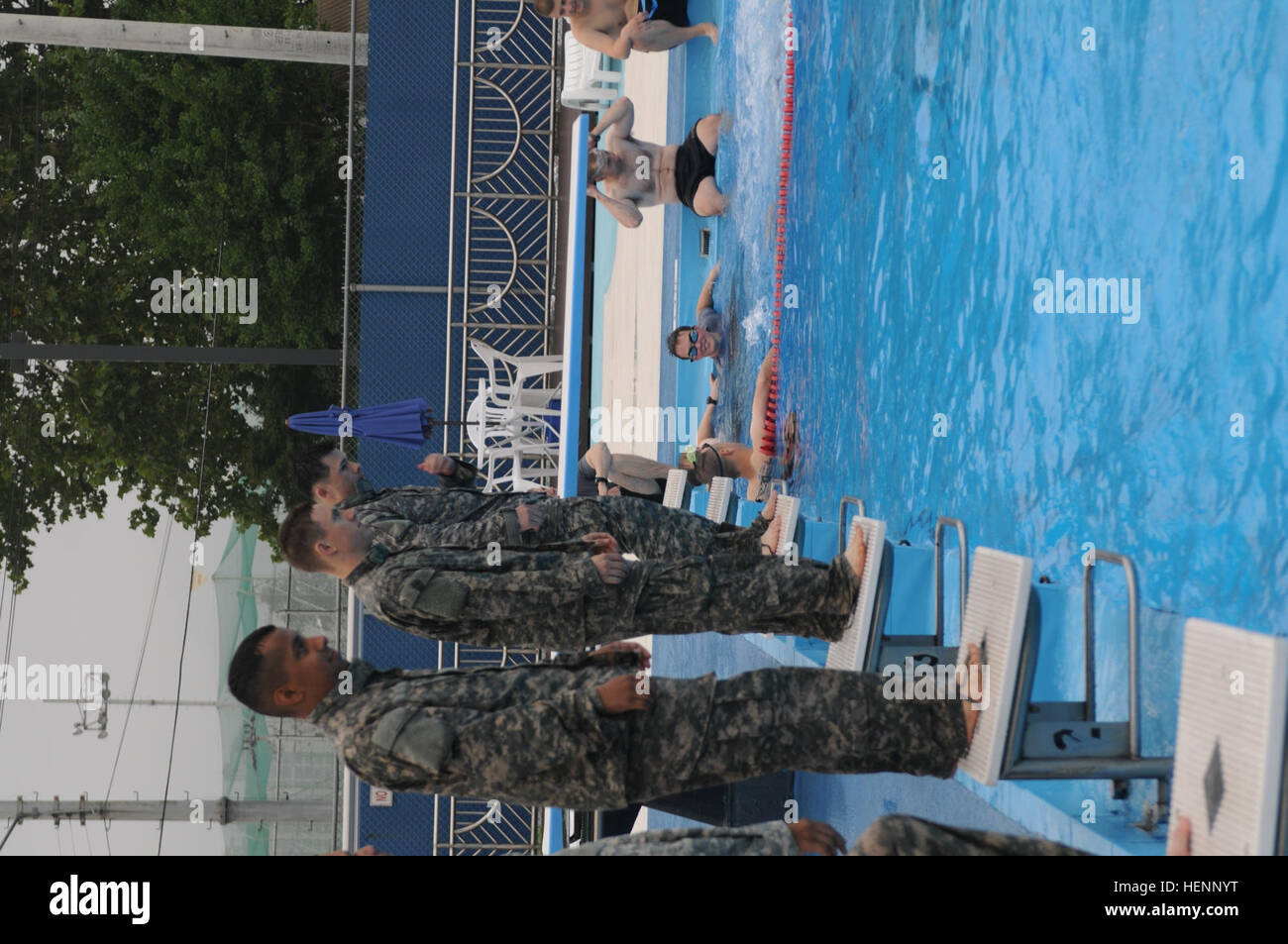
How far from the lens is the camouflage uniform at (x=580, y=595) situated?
454 cm

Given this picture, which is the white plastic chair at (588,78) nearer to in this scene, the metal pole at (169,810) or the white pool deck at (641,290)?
the white pool deck at (641,290)

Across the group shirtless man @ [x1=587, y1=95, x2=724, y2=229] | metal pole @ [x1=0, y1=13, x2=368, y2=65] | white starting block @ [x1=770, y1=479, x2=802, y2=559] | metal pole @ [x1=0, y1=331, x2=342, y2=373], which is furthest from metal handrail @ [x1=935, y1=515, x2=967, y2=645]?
metal pole @ [x1=0, y1=13, x2=368, y2=65]

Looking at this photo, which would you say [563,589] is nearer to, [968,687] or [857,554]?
[857,554]

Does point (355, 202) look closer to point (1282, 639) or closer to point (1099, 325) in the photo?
point (1099, 325)

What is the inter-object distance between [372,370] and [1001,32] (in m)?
10.2

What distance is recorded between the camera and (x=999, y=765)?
3.26 m

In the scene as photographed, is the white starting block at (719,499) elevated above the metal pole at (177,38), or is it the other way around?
the metal pole at (177,38)

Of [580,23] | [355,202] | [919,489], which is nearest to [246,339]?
[355,202]

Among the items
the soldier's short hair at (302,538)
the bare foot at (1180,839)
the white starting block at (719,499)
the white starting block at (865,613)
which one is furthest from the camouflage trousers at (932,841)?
the white starting block at (719,499)

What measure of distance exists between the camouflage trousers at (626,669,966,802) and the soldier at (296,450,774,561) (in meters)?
2.24

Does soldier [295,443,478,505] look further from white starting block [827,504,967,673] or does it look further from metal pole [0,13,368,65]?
metal pole [0,13,368,65]

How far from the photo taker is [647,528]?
20.1 feet

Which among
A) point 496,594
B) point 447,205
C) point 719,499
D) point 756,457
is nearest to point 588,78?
point 447,205
